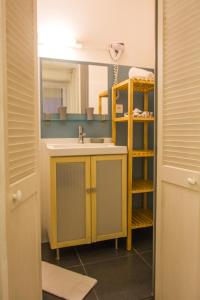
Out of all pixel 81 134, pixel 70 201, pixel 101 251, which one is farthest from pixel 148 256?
pixel 81 134

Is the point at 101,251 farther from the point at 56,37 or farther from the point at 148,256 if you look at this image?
the point at 56,37

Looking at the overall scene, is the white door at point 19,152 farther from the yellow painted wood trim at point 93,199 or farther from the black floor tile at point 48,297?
the yellow painted wood trim at point 93,199

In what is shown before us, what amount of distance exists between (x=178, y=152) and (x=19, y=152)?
2.45 ft

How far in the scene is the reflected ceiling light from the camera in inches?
86.6

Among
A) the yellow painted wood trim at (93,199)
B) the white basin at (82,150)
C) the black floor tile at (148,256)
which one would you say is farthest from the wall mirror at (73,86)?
the black floor tile at (148,256)

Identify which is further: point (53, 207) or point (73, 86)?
point (73, 86)

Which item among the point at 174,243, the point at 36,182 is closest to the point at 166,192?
the point at 174,243

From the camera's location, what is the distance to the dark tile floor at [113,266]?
159cm

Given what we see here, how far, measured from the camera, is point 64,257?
206cm

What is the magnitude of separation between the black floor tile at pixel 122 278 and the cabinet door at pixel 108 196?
23 centimetres

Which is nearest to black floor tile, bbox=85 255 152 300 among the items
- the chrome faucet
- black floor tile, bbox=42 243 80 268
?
black floor tile, bbox=42 243 80 268

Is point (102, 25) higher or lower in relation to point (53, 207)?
higher

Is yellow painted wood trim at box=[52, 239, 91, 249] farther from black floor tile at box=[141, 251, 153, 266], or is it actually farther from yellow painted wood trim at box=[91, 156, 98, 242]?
black floor tile at box=[141, 251, 153, 266]

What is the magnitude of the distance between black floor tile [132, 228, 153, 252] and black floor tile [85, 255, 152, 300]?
19cm
